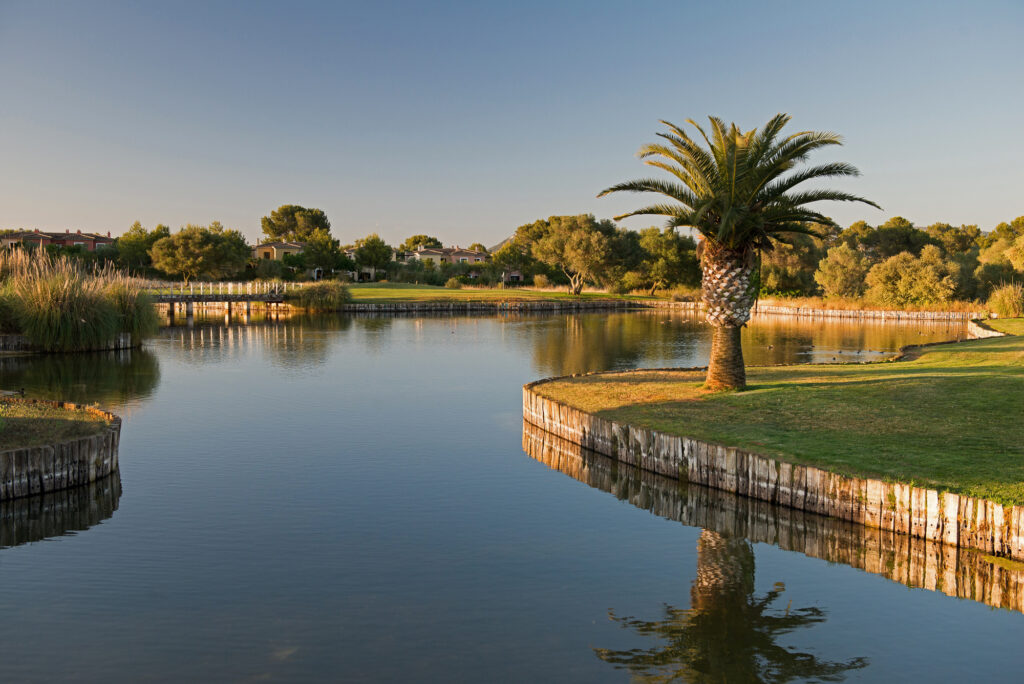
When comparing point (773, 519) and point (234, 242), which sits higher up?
point (234, 242)

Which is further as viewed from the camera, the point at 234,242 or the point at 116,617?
the point at 234,242

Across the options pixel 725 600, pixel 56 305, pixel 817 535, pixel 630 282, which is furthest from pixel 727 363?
pixel 630 282

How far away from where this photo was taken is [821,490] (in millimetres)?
13195

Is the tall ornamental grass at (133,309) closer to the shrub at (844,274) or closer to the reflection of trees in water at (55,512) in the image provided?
the reflection of trees in water at (55,512)

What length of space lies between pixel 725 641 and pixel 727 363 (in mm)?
12854

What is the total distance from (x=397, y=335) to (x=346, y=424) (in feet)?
103

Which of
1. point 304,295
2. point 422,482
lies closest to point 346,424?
point 422,482

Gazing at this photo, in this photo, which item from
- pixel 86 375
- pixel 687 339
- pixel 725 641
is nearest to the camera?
pixel 725 641

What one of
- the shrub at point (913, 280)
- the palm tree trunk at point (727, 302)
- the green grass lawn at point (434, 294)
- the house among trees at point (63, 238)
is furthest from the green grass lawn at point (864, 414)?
the house among trees at point (63, 238)

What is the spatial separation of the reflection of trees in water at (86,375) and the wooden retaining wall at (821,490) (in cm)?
1712

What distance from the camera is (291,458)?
18203 millimetres

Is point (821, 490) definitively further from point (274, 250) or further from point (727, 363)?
point (274, 250)

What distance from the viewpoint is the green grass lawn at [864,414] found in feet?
43.2

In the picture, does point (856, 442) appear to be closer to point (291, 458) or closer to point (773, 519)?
point (773, 519)
